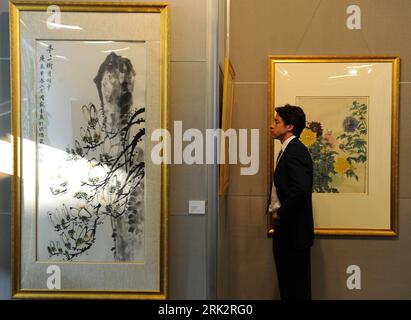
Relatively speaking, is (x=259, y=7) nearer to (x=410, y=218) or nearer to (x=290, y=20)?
(x=290, y=20)

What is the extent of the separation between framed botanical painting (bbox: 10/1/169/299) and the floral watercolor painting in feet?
3.75

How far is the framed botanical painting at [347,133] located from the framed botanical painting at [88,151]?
98cm

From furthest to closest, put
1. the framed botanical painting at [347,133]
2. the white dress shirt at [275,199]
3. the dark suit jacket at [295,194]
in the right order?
the framed botanical painting at [347,133]
the white dress shirt at [275,199]
the dark suit jacket at [295,194]

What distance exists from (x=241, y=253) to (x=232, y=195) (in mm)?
387

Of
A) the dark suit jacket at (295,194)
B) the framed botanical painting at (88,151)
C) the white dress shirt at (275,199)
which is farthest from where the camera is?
the white dress shirt at (275,199)

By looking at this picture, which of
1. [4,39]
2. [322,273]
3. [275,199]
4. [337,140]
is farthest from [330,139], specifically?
[4,39]

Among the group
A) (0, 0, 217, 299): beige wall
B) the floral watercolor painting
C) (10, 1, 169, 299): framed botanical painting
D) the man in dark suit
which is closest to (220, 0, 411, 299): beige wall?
the floral watercolor painting

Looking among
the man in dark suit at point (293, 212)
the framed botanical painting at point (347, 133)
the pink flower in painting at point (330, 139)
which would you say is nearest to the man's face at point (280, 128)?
the man in dark suit at point (293, 212)

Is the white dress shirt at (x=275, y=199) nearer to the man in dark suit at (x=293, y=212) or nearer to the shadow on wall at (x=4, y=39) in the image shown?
the man in dark suit at (x=293, y=212)

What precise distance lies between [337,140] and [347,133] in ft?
0.25

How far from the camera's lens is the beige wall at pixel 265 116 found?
2.74 metres

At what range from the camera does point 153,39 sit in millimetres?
2064
